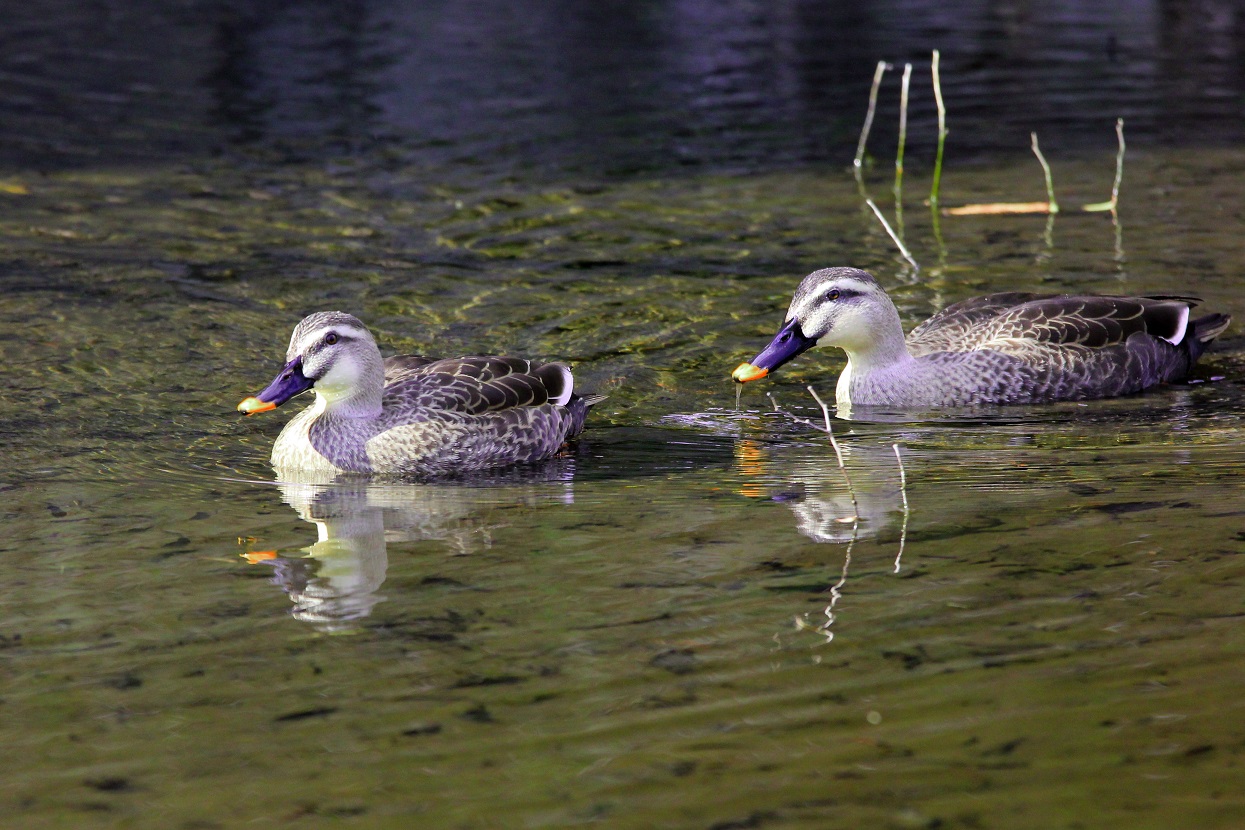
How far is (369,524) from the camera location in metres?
7.28

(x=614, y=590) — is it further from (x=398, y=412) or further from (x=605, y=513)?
(x=398, y=412)

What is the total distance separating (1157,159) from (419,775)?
13.5 metres

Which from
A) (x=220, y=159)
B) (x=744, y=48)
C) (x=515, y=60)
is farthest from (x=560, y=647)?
(x=744, y=48)

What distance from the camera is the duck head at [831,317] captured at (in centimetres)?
950

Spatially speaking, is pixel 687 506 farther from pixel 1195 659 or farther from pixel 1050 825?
pixel 1050 825

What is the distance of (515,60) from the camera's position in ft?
72.3

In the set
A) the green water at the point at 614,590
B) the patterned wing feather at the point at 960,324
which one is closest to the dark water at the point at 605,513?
the green water at the point at 614,590

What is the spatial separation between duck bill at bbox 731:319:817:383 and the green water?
31cm

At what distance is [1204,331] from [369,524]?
6001 millimetres

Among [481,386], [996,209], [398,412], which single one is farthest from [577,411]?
[996,209]

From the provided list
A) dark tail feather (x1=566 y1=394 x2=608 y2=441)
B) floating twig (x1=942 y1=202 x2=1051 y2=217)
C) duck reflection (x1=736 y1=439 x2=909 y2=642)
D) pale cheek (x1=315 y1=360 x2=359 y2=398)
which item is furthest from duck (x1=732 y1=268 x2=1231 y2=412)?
floating twig (x1=942 y1=202 x2=1051 y2=217)

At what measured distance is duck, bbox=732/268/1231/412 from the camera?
380 inches

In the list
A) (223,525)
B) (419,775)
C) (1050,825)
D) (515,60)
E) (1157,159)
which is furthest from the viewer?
(515,60)

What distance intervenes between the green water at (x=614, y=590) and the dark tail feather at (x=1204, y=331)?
0.26 meters
